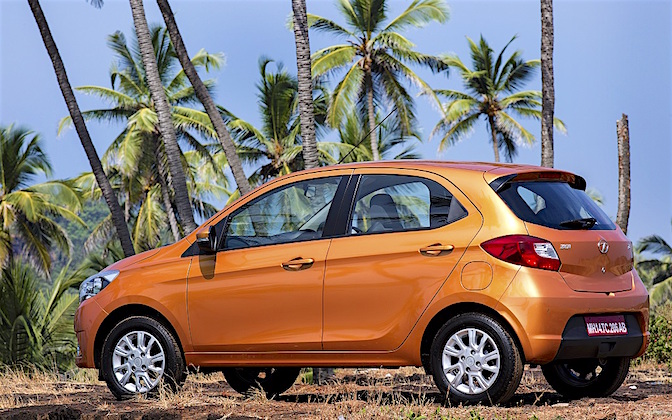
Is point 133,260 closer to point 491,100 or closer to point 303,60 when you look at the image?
point 303,60

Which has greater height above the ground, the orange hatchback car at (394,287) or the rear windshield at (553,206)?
the rear windshield at (553,206)

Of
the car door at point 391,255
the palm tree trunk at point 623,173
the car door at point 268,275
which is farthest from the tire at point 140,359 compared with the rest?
the palm tree trunk at point 623,173

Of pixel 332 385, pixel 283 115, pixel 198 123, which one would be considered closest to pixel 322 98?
pixel 283 115

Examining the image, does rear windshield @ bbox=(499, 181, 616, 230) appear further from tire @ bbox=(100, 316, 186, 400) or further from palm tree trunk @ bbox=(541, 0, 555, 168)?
palm tree trunk @ bbox=(541, 0, 555, 168)

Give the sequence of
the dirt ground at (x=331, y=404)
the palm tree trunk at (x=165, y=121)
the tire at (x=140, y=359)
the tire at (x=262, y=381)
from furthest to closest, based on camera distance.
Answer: the palm tree trunk at (x=165, y=121)
the tire at (x=262, y=381)
the tire at (x=140, y=359)
the dirt ground at (x=331, y=404)

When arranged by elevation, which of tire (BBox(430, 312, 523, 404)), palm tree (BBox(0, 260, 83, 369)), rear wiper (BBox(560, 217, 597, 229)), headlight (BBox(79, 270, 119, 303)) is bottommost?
palm tree (BBox(0, 260, 83, 369))

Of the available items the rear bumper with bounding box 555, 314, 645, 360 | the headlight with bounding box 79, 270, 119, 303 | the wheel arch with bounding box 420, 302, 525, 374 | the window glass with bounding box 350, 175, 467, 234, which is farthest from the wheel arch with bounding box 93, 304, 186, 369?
the rear bumper with bounding box 555, 314, 645, 360

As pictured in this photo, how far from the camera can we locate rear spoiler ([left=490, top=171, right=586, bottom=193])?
23.7ft

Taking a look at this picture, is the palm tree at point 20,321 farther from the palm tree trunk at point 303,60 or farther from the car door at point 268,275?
the car door at point 268,275

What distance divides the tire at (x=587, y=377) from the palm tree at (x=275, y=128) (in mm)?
33631

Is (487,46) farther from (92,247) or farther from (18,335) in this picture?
(18,335)

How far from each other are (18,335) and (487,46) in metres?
36.3

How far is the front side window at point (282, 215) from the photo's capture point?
789 centimetres

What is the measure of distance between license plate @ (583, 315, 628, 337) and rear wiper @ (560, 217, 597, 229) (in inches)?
25.8
